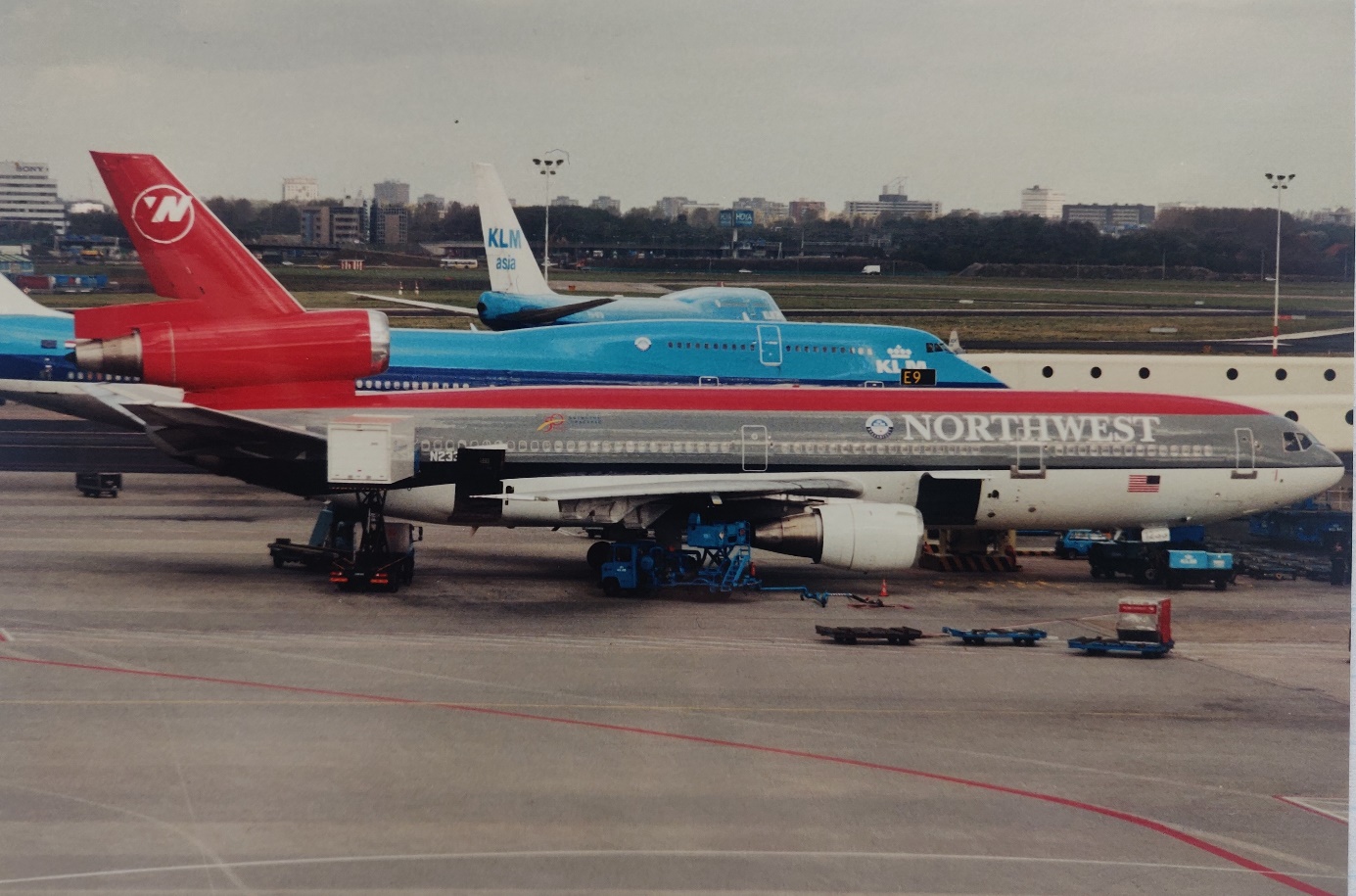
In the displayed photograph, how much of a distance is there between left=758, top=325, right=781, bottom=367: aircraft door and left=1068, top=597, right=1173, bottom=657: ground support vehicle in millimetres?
16704

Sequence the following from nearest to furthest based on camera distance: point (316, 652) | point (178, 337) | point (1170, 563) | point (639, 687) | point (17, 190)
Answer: point (639, 687) < point (316, 652) < point (178, 337) < point (1170, 563) < point (17, 190)

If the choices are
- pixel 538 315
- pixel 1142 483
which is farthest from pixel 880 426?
pixel 538 315

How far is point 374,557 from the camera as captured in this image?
29.5 m

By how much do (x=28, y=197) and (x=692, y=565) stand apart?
2983 centimetres

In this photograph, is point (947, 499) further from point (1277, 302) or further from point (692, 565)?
point (1277, 302)

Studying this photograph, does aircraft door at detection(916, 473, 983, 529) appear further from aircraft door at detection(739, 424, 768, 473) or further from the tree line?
the tree line

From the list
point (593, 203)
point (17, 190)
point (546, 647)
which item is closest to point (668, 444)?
point (546, 647)

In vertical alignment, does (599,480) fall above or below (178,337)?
below

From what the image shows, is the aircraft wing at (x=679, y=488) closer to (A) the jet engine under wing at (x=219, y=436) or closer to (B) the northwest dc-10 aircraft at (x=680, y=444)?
(B) the northwest dc-10 aircraft at (x=680, y=444)

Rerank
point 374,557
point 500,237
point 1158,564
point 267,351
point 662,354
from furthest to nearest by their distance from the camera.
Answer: point 500,237, point 662,354, point 1158,564, point 374,557, point 267,351

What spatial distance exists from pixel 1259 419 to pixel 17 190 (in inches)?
1551

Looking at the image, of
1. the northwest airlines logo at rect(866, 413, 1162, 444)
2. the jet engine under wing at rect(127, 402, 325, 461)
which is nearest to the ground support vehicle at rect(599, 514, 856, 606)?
the northwest airlines logo at rect(866, 413, 1162, 444)

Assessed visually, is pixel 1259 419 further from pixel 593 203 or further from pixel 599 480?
pixel 593 203

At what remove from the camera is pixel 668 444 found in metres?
30.5
